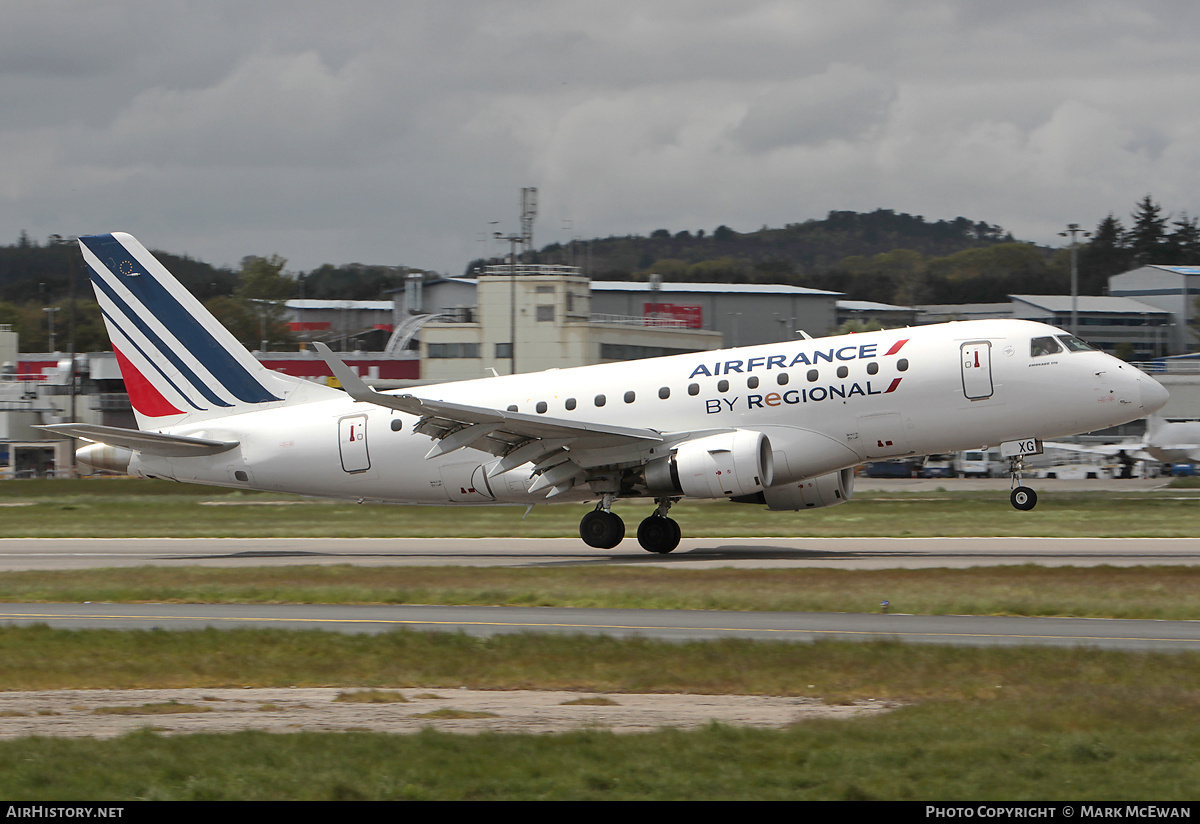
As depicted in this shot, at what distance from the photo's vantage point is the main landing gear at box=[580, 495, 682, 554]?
29125mm

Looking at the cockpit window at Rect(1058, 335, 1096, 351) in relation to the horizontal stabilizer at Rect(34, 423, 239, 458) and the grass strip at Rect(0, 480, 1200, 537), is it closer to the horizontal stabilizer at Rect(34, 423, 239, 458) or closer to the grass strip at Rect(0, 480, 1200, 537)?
the grass strip at Rect(0, 480, 1200, 537)

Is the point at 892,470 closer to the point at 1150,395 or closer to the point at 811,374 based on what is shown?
the point at 1150,395

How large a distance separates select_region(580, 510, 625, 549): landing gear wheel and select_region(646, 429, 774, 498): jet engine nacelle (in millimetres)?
2406

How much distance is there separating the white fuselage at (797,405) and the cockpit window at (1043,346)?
140 millimetres

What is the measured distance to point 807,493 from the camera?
29438 millimetres

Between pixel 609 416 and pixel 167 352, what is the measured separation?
1220 cm

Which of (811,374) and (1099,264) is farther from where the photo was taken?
(1099,264)

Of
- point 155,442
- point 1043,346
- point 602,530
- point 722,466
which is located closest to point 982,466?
point 1043,346

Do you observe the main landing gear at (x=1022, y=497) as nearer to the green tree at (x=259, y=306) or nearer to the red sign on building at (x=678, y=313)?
the red sign on building at (x=678, y=313)

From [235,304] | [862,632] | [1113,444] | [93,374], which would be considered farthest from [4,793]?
[235,304]

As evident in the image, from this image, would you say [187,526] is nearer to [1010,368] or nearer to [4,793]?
[1010,368]

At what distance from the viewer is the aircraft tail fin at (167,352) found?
32.6 metres

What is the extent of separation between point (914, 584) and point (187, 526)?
27.3 meters

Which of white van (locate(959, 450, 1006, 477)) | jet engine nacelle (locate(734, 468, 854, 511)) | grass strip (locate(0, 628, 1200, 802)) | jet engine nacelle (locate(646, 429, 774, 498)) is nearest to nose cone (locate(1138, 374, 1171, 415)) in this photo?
jet engine nacelle (locate(734, 468, 854, 511))
